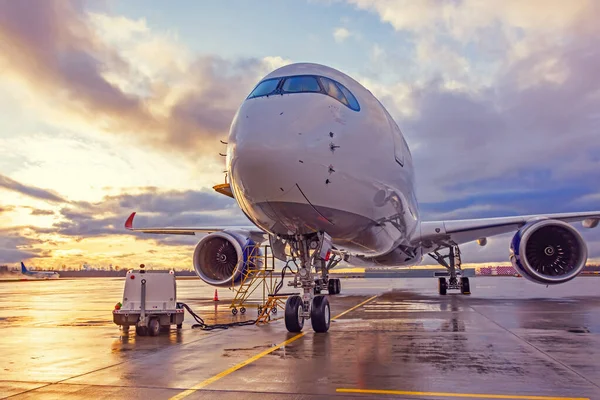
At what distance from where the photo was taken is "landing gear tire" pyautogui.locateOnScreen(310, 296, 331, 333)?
32.8 ft

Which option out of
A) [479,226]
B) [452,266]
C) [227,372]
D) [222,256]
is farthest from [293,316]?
[452,266]

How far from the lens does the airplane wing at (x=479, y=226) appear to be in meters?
18.4

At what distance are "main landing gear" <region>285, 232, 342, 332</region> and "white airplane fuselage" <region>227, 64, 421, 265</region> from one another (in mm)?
365

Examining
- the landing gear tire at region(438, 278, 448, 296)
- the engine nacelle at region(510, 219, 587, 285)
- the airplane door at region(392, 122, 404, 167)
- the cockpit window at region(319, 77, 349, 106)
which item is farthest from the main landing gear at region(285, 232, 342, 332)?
the landing gear tire at region(438, 278, 448, 296)

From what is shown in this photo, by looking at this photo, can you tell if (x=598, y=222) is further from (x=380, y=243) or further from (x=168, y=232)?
(x=168, y=232)

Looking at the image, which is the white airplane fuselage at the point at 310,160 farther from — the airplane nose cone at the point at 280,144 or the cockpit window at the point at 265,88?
the cockpit window at the point at 265,88

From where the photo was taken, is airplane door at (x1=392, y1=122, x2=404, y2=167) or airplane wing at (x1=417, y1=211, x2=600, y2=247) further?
airplane wing at (x1=417, y1=211, x2=600, y2=247)

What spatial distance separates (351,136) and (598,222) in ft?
50.2

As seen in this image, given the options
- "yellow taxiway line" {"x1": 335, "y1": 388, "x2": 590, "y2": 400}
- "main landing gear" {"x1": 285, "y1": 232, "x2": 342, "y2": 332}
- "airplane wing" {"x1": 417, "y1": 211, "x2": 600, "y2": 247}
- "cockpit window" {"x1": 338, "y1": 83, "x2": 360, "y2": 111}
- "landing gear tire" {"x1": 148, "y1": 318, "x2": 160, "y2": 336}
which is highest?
"cockpit window" {"x1": 338, "y1": 83, "x2": 360, "y2": 111}

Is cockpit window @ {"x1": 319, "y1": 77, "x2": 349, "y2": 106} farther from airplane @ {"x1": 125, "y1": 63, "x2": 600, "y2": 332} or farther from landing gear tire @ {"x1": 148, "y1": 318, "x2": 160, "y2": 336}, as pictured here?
landing gear tire @ {"x1": 148, "y1": 318, "x2": 160, "y2": 336}

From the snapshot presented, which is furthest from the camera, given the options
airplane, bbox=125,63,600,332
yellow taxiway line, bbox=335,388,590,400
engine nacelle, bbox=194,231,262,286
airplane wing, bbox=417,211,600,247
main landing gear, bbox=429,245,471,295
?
main landing gear, bbox=429,245,471,295

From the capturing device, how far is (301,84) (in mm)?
9172

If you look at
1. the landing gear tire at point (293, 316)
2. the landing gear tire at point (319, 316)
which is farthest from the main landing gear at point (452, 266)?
the landing gear tire at point (293, 316)

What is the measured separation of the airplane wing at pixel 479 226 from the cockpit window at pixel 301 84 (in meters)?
11.2
